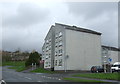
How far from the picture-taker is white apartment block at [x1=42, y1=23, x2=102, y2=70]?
150 ft

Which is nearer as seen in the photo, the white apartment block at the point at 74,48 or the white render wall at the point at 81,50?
the white apartment block at the point at 74,48

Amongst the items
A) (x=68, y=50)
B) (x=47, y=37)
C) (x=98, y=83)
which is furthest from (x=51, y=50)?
(x=98, y=83)

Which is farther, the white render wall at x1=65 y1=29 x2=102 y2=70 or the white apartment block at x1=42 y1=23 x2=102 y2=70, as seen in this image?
the white render wall at x1=65 y1=29 x2=102 y2=70

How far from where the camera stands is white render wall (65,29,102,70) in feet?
151

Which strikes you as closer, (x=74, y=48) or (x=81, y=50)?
(x=74, y=48)

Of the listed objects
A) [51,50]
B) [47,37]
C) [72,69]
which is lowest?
[72,69]

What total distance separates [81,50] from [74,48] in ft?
6.49

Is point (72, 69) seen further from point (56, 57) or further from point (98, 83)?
point (98, 83)

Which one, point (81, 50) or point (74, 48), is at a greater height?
point (74, 48)

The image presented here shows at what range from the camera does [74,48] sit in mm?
46875

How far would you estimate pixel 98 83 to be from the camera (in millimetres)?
18188

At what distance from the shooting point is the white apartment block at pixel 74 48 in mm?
45781

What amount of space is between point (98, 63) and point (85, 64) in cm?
492

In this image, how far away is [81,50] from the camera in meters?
47.8
